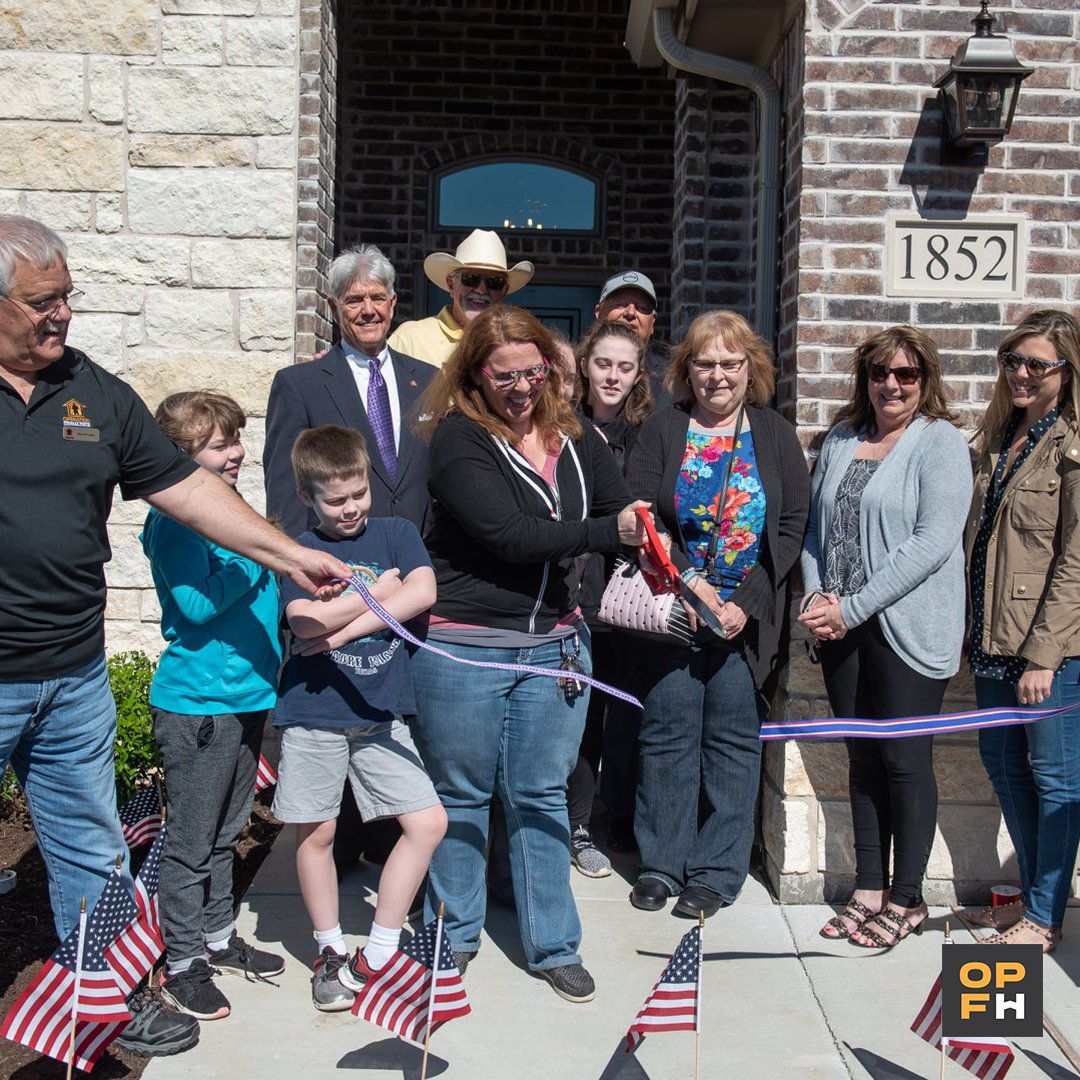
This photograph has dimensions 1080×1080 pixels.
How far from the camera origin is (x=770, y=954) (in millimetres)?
4016

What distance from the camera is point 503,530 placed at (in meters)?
3.46

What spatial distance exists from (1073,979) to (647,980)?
4.27 feet

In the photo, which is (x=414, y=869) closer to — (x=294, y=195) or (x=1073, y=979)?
(x=1073, y=979)

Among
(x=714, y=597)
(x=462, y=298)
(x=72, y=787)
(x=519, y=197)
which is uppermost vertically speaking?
(x=519, y=197)

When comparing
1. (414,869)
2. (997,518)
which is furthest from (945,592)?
(414,869)

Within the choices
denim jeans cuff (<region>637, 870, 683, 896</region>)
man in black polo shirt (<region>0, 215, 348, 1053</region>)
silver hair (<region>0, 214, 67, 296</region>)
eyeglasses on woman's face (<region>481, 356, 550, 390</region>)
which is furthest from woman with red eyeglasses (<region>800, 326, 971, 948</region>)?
silver hair (<region>0, 214, 67, 296</region>)

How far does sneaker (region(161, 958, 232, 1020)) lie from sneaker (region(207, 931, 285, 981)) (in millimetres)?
221

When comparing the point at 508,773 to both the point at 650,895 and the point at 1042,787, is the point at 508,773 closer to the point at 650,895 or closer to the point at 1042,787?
the point at 650,895

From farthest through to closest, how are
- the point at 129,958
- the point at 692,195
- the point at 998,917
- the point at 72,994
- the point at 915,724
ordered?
the point at 692,195 < the point at 998,917 < the point at 915,724 < the point at 129,958 < the point at 72,994

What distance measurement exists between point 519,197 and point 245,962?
6.49 meters

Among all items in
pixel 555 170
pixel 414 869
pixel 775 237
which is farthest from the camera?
pixel 555 170

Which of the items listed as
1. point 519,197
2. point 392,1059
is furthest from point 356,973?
point 519,197

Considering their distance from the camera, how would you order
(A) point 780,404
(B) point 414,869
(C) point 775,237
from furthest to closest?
(C) point 775,237
(A) point 780,404
(B) point 414,869

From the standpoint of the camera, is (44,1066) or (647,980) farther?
(647,980)
